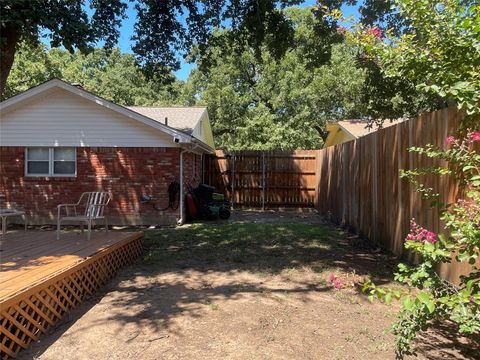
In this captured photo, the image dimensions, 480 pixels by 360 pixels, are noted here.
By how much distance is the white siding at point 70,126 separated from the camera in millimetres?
11617

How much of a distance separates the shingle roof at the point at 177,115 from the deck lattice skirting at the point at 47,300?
918 centimetres

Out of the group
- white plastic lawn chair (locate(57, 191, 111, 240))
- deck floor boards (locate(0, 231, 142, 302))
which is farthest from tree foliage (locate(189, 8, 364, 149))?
deck floor boards (locate(0, 231, 142, 302))

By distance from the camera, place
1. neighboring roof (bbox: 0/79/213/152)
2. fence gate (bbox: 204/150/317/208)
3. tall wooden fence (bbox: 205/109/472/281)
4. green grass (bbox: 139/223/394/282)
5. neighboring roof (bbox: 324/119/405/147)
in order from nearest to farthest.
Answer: tall wooden fence (bbox: 205/109/472/281), green grass (bbox: 139/223/394/282), neighboring roof (bbox: 0/79/213/152), fence gate (bbox: 204/150/317/208), neighboring roof (bbox: 324/119/405/147)

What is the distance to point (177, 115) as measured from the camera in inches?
647

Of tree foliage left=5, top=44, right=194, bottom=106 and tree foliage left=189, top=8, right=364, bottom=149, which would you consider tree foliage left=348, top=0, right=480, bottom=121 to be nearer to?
tree foliage left=5, top=44, right=194, bottom=106

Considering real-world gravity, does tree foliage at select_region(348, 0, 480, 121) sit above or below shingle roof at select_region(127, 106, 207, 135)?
below

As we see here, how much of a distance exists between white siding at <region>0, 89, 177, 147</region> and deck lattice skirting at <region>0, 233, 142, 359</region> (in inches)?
235

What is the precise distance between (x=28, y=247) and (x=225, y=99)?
20.3m

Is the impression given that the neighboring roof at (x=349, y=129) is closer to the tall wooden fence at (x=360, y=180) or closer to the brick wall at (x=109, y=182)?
the tall wooden fence at (x=360, y=180)

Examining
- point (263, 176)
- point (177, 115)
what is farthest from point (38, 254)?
point (177, 115)

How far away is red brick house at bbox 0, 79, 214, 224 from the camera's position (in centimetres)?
1162

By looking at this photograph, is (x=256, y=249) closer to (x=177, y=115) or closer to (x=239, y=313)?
(x=239, y=313)

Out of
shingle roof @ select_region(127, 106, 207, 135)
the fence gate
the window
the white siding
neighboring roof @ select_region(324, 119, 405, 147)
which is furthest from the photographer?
neighboring roof @ select_region(324, 119, 405, 147)

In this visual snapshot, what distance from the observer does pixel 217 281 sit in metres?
5.85
